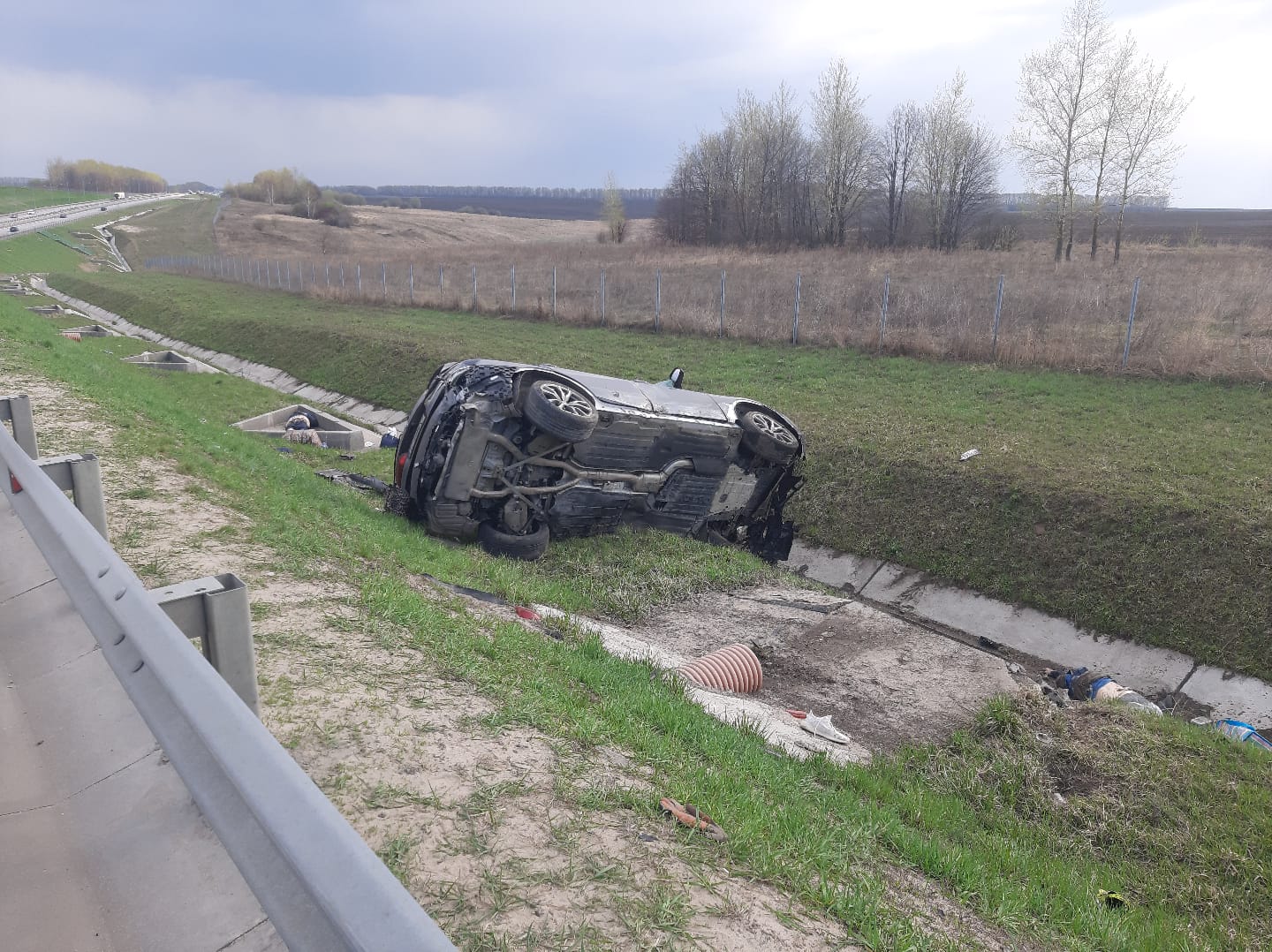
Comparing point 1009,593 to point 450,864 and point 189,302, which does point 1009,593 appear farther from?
point 189,302

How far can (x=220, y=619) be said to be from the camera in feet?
8.28

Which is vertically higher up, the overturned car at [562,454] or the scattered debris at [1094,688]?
the overturned car at [562,454]

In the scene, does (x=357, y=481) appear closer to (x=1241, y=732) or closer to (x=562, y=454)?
(x=562, y=454)

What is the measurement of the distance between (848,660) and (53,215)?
9244cm

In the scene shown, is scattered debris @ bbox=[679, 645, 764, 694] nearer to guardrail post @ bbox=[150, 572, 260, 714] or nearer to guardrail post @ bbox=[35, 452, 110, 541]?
guardrail post @ bbox=[35, 452, 110, 541]

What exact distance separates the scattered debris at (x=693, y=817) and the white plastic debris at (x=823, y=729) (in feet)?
9.52

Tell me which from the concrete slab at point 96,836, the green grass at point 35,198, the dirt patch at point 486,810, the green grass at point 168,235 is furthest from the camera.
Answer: the green grass at point 35,198

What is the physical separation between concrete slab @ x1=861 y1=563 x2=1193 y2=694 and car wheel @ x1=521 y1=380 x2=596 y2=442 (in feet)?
15.9

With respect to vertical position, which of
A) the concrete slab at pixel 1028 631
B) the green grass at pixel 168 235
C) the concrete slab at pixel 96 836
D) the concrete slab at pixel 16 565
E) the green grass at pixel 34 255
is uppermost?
the green grass at pixel 168 235

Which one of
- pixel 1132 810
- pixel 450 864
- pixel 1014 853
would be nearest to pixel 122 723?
pixel 450 864

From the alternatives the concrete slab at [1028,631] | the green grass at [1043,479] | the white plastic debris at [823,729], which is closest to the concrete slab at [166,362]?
the green grass at [1043,479]

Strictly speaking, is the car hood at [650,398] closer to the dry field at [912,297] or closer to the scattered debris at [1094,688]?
the scattered debris at [1094,688]

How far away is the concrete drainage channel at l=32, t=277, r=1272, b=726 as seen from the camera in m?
8.10

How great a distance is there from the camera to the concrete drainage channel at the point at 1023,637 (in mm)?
8102
